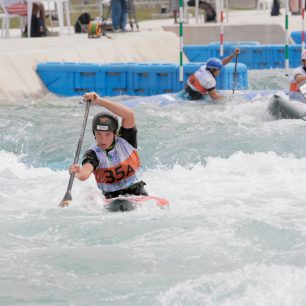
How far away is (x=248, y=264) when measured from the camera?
702 cm

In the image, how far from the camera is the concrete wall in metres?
24.8

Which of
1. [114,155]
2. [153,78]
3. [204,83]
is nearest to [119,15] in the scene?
[153,78]

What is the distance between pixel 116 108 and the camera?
8.15 meters

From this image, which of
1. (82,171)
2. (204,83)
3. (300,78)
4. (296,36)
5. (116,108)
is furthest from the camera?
(296,36)

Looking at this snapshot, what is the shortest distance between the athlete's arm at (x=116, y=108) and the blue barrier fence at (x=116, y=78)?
8417 mm

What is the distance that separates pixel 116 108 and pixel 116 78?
29.5 ft

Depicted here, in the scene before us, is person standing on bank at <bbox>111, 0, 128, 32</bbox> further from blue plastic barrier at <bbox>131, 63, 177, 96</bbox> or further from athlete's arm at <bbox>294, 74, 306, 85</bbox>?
athlete's arm at <bbox>294, 74, 306, 85</bbox>

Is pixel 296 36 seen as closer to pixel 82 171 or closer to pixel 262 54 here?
pixel 262 54

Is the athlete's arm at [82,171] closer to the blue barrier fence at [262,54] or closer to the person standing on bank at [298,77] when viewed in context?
the person standing on bank at [298,77]

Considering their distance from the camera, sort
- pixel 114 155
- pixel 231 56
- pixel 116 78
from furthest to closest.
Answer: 1. pixel 116 78
2. pixel 231 56
3. pixel 114 155

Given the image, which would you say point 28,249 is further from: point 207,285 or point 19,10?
point 19,10

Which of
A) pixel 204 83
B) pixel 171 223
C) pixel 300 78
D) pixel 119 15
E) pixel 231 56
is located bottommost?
pixel 171 223

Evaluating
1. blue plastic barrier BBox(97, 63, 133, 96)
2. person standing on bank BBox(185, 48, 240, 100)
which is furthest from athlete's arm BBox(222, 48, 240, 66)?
blue plastic barrier BBox(97, 63, 133, 96)

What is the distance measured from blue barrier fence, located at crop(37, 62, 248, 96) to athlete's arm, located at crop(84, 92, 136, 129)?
8.42 m
